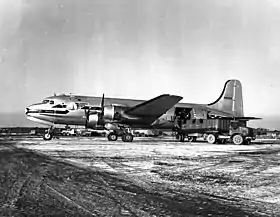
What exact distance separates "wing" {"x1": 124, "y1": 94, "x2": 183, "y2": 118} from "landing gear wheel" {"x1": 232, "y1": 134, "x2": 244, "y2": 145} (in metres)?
5.72

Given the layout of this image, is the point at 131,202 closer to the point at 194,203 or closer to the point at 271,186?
the point at 194,203

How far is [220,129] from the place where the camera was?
2867cm

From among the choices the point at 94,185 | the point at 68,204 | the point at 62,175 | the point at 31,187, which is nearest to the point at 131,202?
the point at 68,204

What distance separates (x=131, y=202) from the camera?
539 cm

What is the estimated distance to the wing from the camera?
25564mm

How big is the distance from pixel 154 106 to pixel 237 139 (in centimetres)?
737

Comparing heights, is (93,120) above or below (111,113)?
below

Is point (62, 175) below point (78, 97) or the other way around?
below

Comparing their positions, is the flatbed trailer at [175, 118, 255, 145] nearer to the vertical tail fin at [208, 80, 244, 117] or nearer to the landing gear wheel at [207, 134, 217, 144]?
the landing gear wheel at [207, 134, 217, 144]

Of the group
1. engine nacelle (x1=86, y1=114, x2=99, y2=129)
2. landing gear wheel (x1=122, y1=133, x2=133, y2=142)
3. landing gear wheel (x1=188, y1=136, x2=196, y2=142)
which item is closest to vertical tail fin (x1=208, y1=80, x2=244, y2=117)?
landing gear wheel (x1=188, y1=136, x2=196, y2=142)

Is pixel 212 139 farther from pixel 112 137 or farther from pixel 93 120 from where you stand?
pixel 93 120

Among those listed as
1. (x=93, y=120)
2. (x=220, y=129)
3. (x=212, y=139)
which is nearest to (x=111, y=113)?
(x=93, y=120)

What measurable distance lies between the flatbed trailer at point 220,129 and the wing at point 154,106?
3.58 meters

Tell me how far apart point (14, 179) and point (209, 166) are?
5.92m
